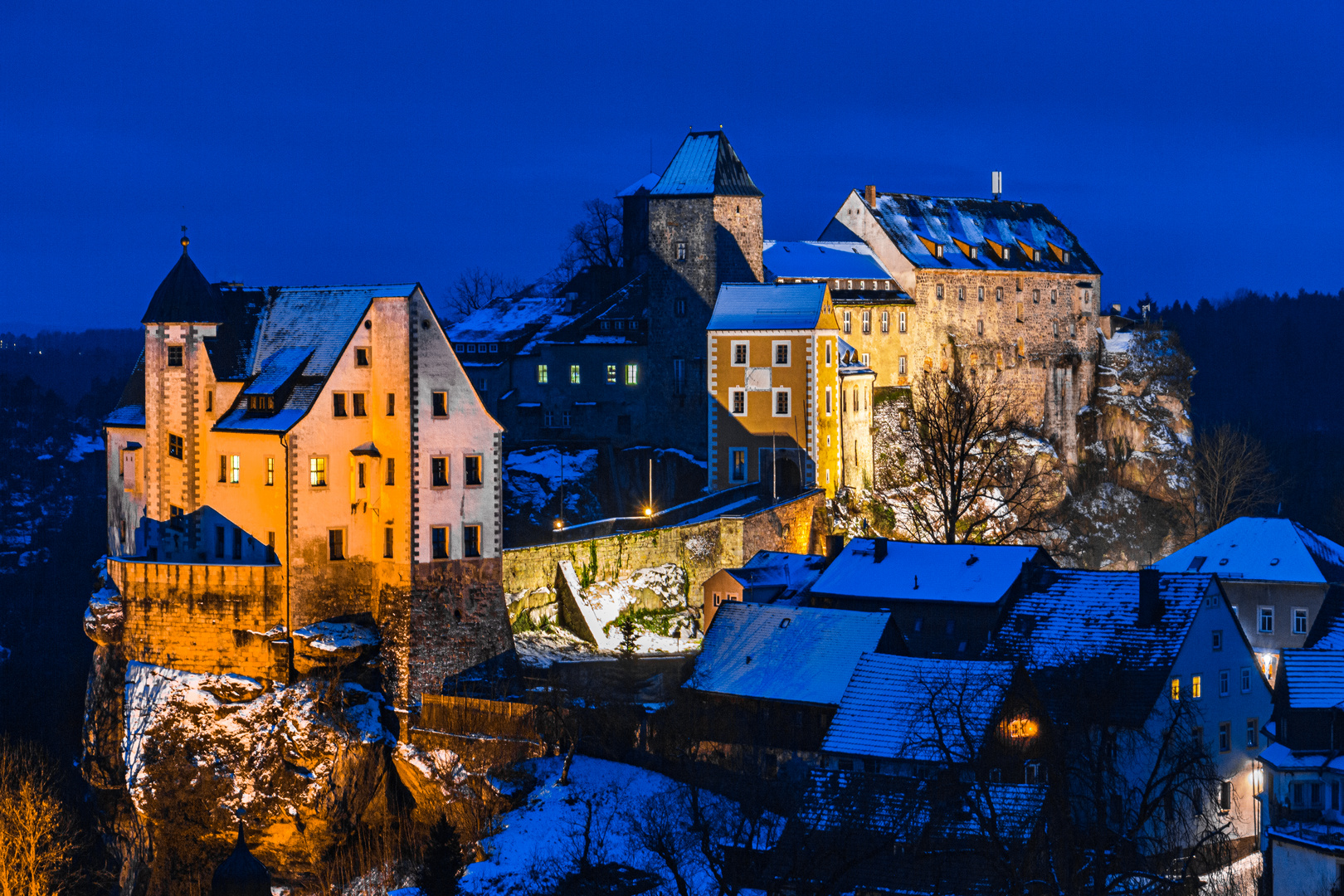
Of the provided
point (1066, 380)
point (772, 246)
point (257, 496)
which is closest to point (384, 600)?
point (257, 496)

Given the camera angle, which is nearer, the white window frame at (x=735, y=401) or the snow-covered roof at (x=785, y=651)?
the snow-covered roof at (x=785, y=651)

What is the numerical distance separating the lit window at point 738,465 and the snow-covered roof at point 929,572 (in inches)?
502

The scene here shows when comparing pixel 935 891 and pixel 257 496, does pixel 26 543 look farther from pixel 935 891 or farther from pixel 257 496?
pixel 935 891

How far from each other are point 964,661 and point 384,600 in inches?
619

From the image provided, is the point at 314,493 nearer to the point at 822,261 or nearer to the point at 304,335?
the point at 304,335

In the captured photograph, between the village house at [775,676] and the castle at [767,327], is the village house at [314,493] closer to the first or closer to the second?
the village house at [775,676]

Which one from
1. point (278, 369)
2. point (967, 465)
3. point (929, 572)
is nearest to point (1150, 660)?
point (929, 572)

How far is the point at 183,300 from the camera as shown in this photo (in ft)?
162

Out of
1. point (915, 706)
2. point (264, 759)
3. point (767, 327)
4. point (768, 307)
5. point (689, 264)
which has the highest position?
point (689, 264)

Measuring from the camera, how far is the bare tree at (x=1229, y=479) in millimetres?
80438

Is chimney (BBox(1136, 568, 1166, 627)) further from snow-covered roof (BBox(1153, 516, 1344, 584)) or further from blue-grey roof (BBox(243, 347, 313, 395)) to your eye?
blue-grey roof (BBox(243, 347, 313, 395))

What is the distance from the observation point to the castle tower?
2793 inches

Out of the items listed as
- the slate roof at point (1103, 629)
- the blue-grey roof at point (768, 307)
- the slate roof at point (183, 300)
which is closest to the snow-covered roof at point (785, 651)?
the slate roof at point (1103, 629)

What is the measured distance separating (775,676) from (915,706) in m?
4.92
